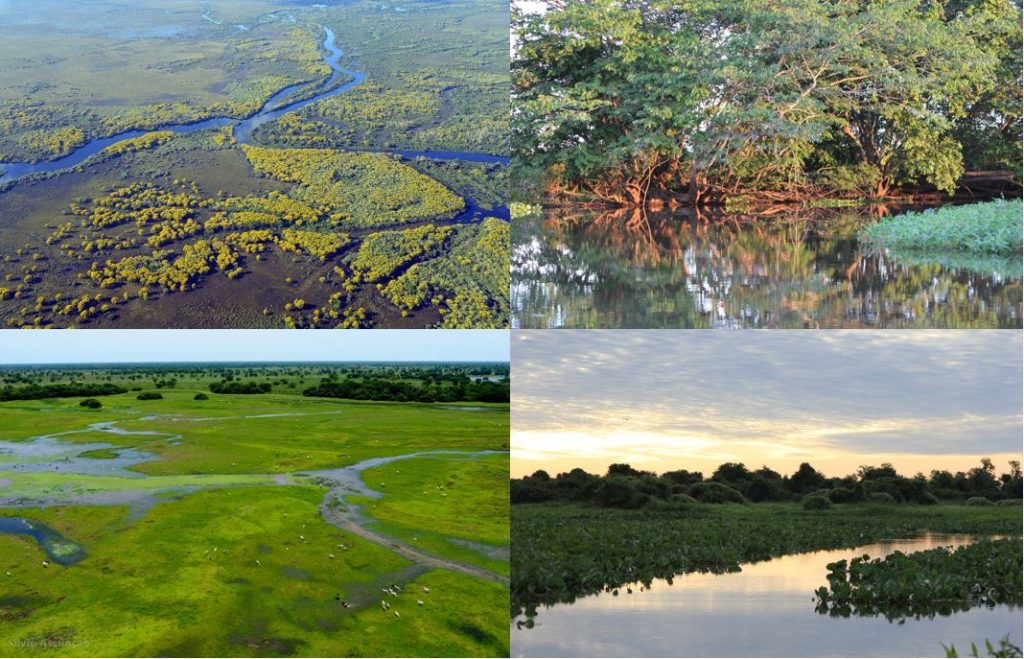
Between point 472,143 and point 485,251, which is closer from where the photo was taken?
point 485,251

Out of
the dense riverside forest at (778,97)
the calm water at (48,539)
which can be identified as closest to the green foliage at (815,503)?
the dense riverside forest at (778,97)

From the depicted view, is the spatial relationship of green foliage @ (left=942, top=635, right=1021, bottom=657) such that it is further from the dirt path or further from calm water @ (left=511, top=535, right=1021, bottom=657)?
the dirt path

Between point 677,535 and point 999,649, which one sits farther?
point 677,535

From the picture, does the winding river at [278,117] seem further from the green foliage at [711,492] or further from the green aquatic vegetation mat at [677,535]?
the green foliage at [711,492]

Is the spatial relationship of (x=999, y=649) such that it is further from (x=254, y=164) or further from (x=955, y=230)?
(x=254, y=164)

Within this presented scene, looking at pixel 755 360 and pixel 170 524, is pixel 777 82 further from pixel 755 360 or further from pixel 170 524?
pixel 170 524

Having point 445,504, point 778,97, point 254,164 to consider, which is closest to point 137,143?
point 254,164

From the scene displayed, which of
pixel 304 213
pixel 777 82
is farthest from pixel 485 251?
pixel 777 82
